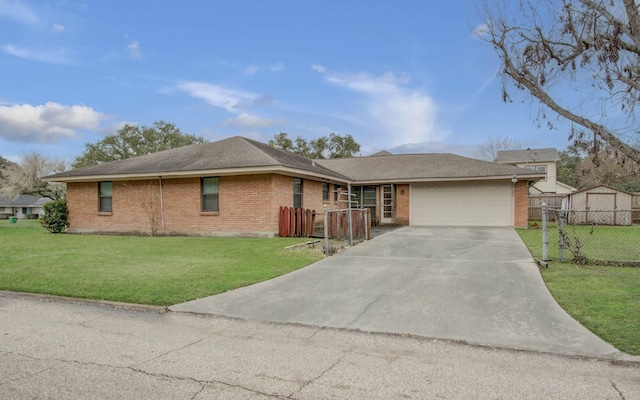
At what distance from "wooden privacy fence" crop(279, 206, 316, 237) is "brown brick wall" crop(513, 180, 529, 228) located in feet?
34.3

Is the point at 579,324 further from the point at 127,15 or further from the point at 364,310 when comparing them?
the point at 127,15

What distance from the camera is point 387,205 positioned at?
70.1 ft

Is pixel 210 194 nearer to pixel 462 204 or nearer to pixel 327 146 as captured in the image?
pixel 462 204

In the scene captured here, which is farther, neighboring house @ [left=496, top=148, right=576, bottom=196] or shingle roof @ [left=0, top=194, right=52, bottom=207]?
shingle roof @ [left=0, top=194, right=52, bottom=207]

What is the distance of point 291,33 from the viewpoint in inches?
481

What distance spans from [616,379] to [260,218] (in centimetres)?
1185

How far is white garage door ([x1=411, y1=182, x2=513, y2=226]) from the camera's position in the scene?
63.5ft

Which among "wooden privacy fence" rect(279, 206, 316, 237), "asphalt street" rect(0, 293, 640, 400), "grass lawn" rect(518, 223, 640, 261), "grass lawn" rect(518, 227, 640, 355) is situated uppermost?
Answer: "wooden privacy fence" rect(279, 206, 316, 237)

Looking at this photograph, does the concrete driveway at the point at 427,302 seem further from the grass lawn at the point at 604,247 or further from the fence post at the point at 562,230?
the grass lawn at the point at 604,247

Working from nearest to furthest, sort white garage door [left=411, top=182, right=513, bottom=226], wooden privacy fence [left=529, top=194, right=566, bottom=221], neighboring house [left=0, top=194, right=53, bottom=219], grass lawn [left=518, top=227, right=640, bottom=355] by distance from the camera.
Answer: grass lawn [left=518, top=227, right=640, bottom=355]
white garage door [left=411, top=182, right=513, bottom=226]
wooden privacy fence [left=529, top=194, right=566, bottom=221]
neighboring house [left=0, top=194, right=53, bottom=219]

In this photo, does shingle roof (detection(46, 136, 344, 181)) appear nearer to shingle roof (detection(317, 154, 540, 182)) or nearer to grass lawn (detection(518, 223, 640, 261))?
shingle roof (detection(317, 154, 540, 182))

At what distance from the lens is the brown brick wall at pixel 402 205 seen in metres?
20.8

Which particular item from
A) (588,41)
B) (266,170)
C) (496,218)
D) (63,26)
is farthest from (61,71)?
(496,218)

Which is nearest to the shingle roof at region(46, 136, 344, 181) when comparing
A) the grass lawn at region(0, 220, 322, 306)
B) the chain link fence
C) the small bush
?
the small bush
